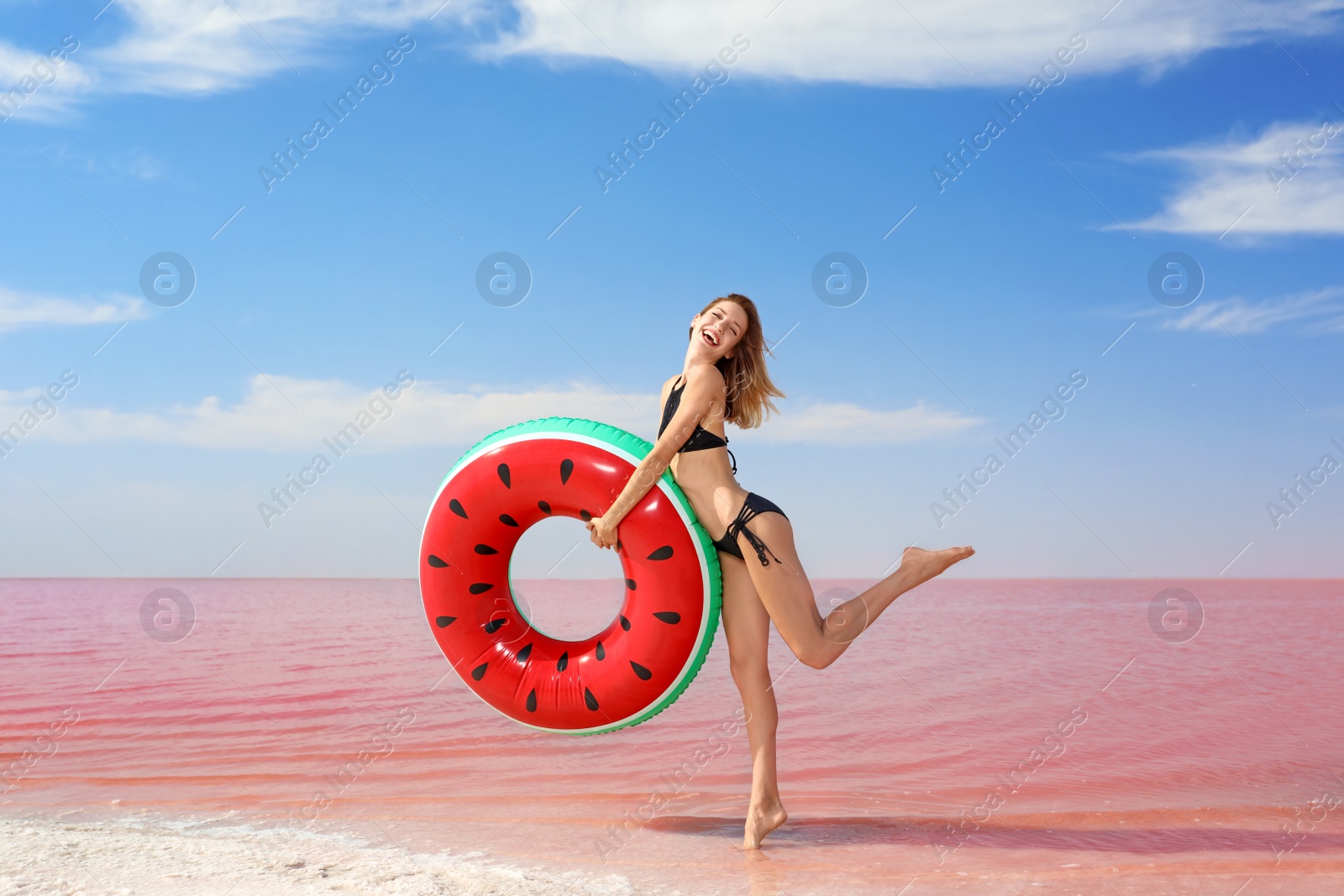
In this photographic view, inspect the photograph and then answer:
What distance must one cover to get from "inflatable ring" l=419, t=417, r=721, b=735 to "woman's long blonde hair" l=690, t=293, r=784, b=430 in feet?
1.42

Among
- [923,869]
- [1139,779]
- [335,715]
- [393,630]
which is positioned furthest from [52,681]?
[1139,779]

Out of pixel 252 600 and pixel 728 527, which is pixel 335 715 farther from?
pixel 252 600

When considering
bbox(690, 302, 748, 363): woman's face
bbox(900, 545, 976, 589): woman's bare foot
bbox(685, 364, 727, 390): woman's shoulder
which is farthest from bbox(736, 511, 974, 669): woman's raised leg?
bbox(690, 302, 748, 363): woman's face

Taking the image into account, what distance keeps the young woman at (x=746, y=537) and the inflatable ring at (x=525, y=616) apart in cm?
8

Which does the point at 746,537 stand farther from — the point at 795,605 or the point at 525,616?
the point at 525,616

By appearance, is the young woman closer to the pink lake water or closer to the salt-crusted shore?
the pink lake water

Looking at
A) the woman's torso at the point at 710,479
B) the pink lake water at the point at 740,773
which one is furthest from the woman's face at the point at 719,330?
the pink lake water at the point at 740,773

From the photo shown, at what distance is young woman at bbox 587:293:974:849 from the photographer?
3.47m

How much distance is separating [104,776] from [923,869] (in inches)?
152

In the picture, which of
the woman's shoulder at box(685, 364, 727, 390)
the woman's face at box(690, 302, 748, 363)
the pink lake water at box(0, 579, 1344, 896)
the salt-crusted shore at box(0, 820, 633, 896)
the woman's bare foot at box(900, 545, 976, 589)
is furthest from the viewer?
the woman's bare foot at box(900, 545, 976, 589)

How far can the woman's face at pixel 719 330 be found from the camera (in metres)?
3.66

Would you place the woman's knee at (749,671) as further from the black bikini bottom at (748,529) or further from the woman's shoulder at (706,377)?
the woman's shoulder at (706,377)

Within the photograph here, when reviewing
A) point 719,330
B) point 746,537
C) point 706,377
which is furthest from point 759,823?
point 719,330

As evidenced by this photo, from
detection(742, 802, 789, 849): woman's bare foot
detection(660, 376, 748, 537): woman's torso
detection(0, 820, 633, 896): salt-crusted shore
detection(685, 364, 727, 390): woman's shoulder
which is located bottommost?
detection(0, 820, 633, 896): salt-crusted shore
